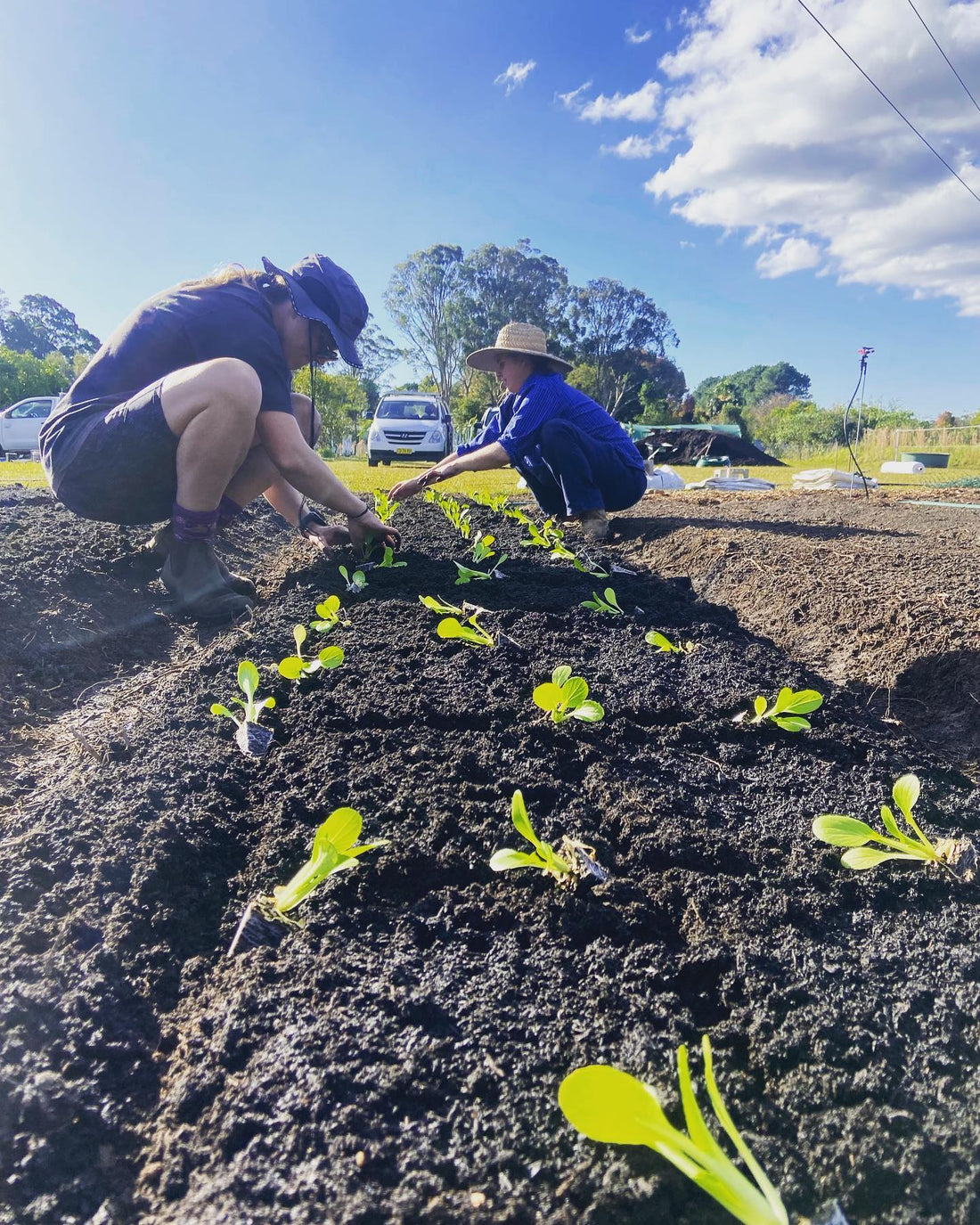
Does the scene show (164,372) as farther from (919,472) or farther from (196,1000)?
(919,472)

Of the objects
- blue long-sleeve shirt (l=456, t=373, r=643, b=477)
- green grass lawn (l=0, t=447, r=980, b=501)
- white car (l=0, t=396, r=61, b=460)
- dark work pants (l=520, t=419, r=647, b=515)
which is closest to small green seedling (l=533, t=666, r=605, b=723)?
blue long-sleeve shirt (l=456, t=373, r=643, b=477)

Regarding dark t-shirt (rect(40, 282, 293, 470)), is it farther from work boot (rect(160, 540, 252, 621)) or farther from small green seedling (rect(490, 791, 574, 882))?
small green seedling (rect(490, 791, 574, 882))

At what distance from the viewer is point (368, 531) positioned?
9.66 feet

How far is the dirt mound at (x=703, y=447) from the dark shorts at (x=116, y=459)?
20.7 metres

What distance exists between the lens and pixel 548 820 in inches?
46.6

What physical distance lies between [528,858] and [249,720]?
0.83 m

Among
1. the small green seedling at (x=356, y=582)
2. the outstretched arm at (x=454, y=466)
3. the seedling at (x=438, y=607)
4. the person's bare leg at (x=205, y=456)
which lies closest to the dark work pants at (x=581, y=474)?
the outstretched arm at (x=454, y=466)

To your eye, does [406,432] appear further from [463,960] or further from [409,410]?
[463,960]

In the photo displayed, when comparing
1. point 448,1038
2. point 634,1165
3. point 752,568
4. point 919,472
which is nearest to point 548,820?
point 448,1038

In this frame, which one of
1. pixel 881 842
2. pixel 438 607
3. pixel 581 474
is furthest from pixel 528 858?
pixel 581 474

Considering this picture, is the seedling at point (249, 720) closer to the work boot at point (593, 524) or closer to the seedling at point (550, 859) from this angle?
the seedling at point (550, 859)

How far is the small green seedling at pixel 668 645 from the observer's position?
1889 millimetres

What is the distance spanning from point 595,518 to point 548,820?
3.24 meters

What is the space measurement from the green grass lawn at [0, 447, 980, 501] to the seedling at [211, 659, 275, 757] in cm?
385
